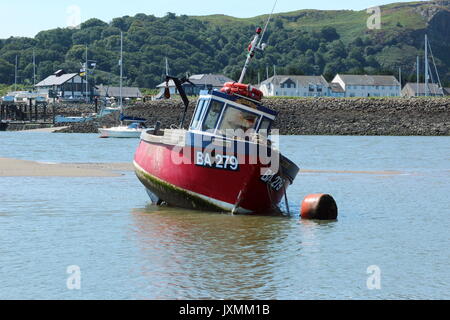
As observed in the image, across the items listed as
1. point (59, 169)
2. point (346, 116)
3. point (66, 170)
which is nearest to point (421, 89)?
point (346, 116)

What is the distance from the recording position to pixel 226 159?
20.7 meters

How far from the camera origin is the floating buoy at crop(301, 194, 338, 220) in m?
22.9

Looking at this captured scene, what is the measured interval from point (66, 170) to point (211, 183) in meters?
19.9

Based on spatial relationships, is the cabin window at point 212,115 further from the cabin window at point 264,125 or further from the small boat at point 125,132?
the small boat at point 125,132

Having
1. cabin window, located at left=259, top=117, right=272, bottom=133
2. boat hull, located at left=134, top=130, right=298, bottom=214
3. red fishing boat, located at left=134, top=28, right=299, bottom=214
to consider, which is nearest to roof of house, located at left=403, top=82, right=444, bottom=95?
cabin window, located at left=259, top=117, right=272, bottom=133

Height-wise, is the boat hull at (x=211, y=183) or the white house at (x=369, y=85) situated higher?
the white house at (x=369, y=85)

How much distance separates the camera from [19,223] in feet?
69.9

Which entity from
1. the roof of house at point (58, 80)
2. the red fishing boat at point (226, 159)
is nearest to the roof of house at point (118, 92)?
the roof of house at point (58, 80)

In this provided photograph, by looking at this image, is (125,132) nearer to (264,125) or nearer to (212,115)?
(264,125)

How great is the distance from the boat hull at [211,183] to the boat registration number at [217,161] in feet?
0.13

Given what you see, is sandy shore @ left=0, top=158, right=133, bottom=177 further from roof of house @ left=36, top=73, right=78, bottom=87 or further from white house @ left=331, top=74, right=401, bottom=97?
white house @ left=331, top=74, right=401, bottom=97

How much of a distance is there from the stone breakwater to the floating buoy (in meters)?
76.9

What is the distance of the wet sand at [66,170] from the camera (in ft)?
123
